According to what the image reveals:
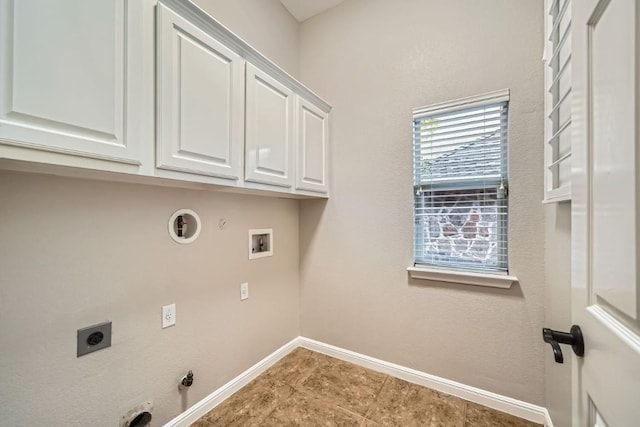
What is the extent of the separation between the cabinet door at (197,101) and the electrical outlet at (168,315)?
819 mm

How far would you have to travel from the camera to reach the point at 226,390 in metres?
1.74

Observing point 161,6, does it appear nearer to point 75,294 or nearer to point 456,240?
point 75,294

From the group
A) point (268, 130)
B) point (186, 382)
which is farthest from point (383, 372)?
point (268, 130)

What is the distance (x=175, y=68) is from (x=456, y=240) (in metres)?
1.94

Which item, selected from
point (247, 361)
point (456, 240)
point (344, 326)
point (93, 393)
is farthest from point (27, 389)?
point (456, 240)

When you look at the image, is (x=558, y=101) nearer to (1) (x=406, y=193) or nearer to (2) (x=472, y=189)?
(2) (x=472, y=189)

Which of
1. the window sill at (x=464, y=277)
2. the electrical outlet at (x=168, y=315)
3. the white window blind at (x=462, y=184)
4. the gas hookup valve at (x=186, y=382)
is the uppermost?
the white window blind at (x=462, y=184)

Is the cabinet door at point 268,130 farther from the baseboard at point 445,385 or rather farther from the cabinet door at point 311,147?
the baseboard at point 445,385

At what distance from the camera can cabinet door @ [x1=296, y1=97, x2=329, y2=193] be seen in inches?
76.7

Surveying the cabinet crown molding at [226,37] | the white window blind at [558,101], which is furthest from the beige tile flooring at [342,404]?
the cabinet crown molding at [226,37]

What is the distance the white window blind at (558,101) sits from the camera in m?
1.09

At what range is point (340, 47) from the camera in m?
2.26

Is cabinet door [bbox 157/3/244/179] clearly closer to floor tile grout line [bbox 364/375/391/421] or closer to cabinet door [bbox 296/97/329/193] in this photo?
cabinet door [bbox 296/97/329/193]

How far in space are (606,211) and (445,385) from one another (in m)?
1.78
